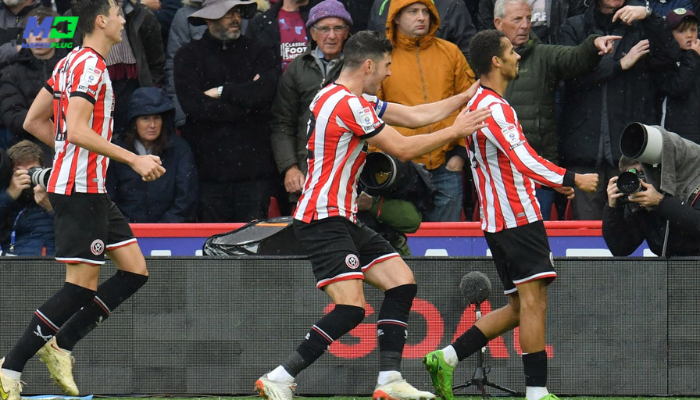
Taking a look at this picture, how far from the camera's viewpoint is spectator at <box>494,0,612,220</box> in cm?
875

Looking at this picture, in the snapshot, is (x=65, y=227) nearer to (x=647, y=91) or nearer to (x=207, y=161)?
(x=207, y=161)

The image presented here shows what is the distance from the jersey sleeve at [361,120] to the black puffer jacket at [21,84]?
4048 millimetres

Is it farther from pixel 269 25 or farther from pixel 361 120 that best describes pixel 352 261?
pixel 269 25

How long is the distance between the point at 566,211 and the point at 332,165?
347 centimetres

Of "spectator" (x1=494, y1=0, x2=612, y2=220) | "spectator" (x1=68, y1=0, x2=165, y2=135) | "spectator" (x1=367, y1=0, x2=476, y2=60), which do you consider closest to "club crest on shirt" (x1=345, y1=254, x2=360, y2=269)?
"spectator" (x1=494, y1=0, x2=612, y2=220)

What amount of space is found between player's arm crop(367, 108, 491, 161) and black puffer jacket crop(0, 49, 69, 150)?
4165mm

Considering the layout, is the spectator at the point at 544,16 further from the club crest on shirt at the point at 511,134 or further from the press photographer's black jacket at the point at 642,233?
the club crest on shirt at the point at 511,134

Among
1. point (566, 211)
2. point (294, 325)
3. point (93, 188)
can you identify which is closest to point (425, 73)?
point (566, 211)

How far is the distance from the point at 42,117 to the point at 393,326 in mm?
2484

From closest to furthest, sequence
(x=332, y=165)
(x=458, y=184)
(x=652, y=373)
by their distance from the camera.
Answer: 1. (x=332, y=165)
2. (x=652, y=373)
3. (x=458, y=184)

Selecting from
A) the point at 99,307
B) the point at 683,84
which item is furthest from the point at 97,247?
the point at 683,84

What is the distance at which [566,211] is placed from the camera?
9.13m

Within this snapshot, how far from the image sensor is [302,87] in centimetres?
898

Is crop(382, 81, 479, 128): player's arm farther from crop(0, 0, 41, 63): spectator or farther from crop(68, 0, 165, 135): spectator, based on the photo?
crop(0, 0, 41, 63): spectator
